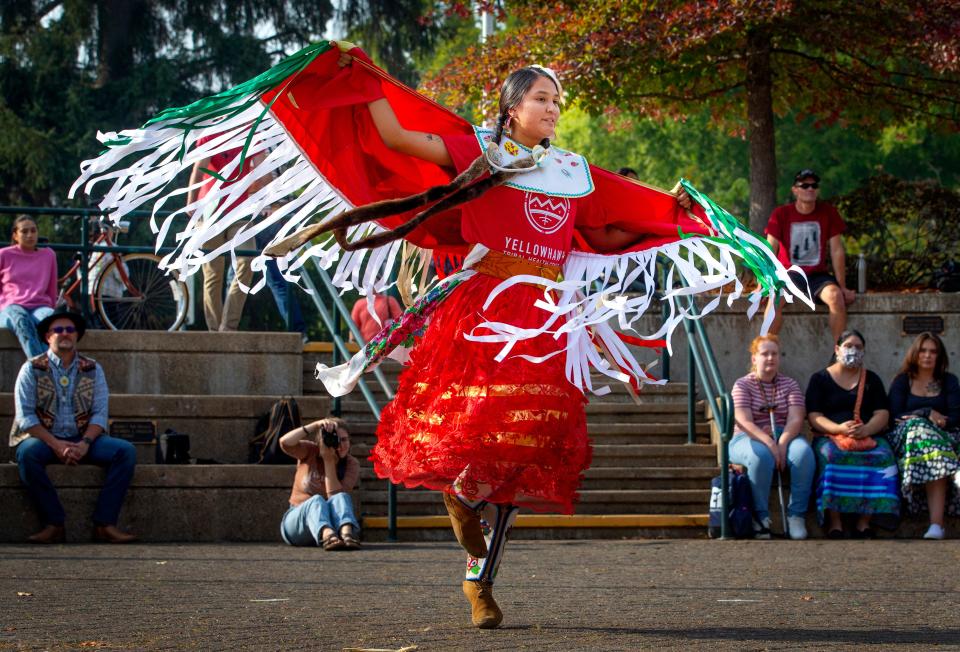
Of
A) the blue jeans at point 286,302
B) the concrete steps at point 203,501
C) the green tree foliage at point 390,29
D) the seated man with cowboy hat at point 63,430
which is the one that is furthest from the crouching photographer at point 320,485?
the green tree foliage at point 390,29

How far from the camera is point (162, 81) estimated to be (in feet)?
71.8

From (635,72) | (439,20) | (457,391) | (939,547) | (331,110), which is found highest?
(439,20)

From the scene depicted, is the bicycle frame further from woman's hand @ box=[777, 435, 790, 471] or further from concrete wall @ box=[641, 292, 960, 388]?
woman's hand @ box=[777, 435, 790, 471]

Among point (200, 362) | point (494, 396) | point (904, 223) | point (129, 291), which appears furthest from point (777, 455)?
point (129, 291)

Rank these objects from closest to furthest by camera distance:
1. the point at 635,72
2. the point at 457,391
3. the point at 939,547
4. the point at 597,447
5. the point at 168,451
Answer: the point at 457,391 → the point at 939,547 → the point at 168,451 → the point at 597,447 → the point at 635,72

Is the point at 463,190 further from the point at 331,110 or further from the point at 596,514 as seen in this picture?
the point at 596,514

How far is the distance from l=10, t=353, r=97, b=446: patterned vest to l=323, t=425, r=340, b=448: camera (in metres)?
1.76

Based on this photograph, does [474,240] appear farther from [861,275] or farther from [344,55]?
[861,275]

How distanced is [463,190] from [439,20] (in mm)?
19476

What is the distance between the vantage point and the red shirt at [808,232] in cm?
1244

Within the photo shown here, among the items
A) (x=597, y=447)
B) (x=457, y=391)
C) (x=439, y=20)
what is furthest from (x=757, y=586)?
(x=439, y=20)

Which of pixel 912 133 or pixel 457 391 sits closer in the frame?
pixel 457 391

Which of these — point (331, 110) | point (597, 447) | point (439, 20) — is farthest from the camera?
point (439, 20)

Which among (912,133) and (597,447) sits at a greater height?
(912,133)
